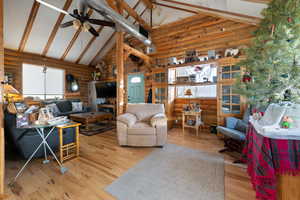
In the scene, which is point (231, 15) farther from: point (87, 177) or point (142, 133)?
point (87, 177)

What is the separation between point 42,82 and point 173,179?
621 centimetres

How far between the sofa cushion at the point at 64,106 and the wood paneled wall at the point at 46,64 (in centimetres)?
90

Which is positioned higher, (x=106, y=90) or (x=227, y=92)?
(x=106, y=90)

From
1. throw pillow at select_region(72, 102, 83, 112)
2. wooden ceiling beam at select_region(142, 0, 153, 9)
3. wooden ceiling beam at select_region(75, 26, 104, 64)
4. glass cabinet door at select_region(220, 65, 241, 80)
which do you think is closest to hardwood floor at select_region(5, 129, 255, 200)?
glass cabinet door at select_region(220, 65, 241, 80)

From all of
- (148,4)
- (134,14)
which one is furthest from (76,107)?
(148,4)

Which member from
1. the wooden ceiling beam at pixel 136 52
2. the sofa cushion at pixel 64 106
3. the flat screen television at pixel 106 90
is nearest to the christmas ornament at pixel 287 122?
the wooden ceiling beam at pixel 136 52

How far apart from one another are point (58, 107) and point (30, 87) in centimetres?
133

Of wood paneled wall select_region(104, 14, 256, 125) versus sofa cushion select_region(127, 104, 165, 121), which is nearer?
sofa cushion select_region(127, 104, 165, 121)

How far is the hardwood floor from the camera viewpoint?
1.38 meters

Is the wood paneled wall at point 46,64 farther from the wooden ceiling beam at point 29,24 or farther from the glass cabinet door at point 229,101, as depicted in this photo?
the glass cabinet door at point 229,101

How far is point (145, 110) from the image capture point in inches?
125

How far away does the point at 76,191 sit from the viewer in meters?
1.42

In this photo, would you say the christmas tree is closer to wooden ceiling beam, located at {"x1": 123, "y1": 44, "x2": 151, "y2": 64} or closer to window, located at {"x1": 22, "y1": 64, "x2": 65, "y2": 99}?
wooden ceiling beam, located at {"x1": 123, "y1": 44, "x2": 151, "y2": 64}

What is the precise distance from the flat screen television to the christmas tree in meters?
4.99
